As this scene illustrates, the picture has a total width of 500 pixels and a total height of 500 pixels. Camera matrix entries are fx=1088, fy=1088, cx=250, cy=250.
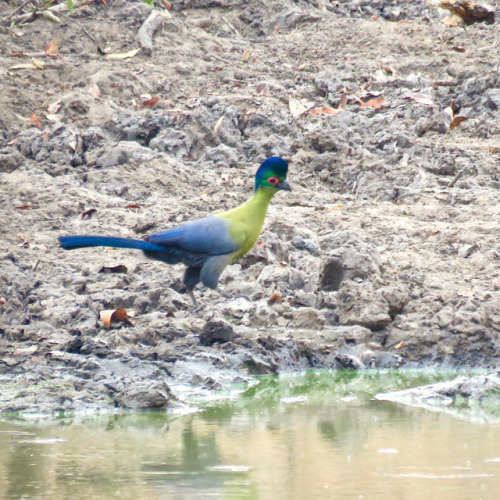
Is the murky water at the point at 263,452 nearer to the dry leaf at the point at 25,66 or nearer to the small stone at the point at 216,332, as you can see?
the small stone at the point at 216,332

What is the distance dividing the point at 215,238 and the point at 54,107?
445 cm

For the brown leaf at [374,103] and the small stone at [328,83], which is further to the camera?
the small stone at [328,83]

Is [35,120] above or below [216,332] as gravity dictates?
above

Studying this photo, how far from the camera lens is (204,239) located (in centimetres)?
789

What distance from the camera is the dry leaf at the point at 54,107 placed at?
1162 cm

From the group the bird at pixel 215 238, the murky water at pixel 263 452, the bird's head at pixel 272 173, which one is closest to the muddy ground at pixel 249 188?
the bird at pixel 215 238

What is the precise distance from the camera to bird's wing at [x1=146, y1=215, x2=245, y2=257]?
7.88 m

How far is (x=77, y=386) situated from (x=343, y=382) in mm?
1762

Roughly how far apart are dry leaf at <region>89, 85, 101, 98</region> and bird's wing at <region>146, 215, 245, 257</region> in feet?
14.8

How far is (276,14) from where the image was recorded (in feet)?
48.3

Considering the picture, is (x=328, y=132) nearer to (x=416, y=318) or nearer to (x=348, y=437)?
(x=416, y=318)

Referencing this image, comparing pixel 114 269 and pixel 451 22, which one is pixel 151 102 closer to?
pixel 114 269

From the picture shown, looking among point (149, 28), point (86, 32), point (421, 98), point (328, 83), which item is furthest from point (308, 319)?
point (149, 28)

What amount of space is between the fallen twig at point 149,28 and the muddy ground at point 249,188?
0.30 feet
